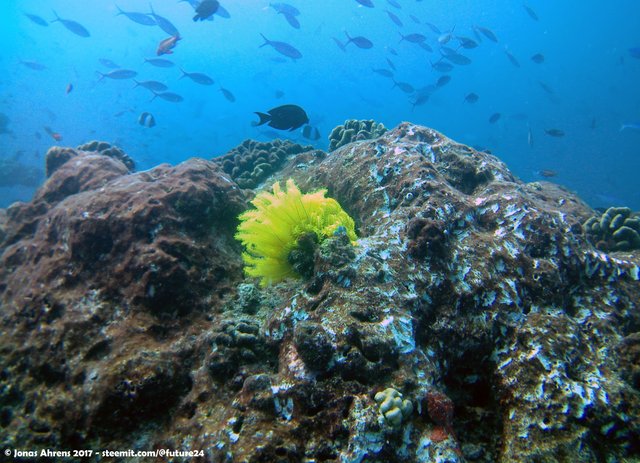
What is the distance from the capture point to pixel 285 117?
692 cm

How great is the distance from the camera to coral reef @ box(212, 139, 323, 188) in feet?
26.4

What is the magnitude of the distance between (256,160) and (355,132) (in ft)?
9.32

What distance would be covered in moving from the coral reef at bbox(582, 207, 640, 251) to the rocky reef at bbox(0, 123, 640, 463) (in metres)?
1.79

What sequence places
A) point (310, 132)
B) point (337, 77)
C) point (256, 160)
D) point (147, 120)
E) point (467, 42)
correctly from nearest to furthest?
point (256, 160) < point (310, 132) < point (147, 120) < point (467, 42) < point (337, 77)

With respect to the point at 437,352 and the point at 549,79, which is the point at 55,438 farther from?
the point at 549,79

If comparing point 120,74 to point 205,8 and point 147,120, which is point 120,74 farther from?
point 205,8

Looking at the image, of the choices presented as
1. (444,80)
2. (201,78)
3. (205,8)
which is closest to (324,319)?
(205,8)

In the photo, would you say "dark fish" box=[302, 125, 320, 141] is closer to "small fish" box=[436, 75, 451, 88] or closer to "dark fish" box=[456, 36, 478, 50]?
"dark fish" box=[456, 36, 478, 50]

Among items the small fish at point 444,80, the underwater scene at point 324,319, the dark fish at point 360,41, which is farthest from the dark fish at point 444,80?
the underwater scene at point 324,319

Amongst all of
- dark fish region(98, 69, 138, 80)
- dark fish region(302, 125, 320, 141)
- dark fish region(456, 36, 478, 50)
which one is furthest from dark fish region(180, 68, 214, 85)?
dark fish region(456, 36, 478, 50)

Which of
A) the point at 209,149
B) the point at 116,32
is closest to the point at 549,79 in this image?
the point at 209,149

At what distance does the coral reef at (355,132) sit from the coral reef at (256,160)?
2.57 feet

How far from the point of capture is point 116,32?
12475 cm

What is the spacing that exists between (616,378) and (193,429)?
11.7 feet
